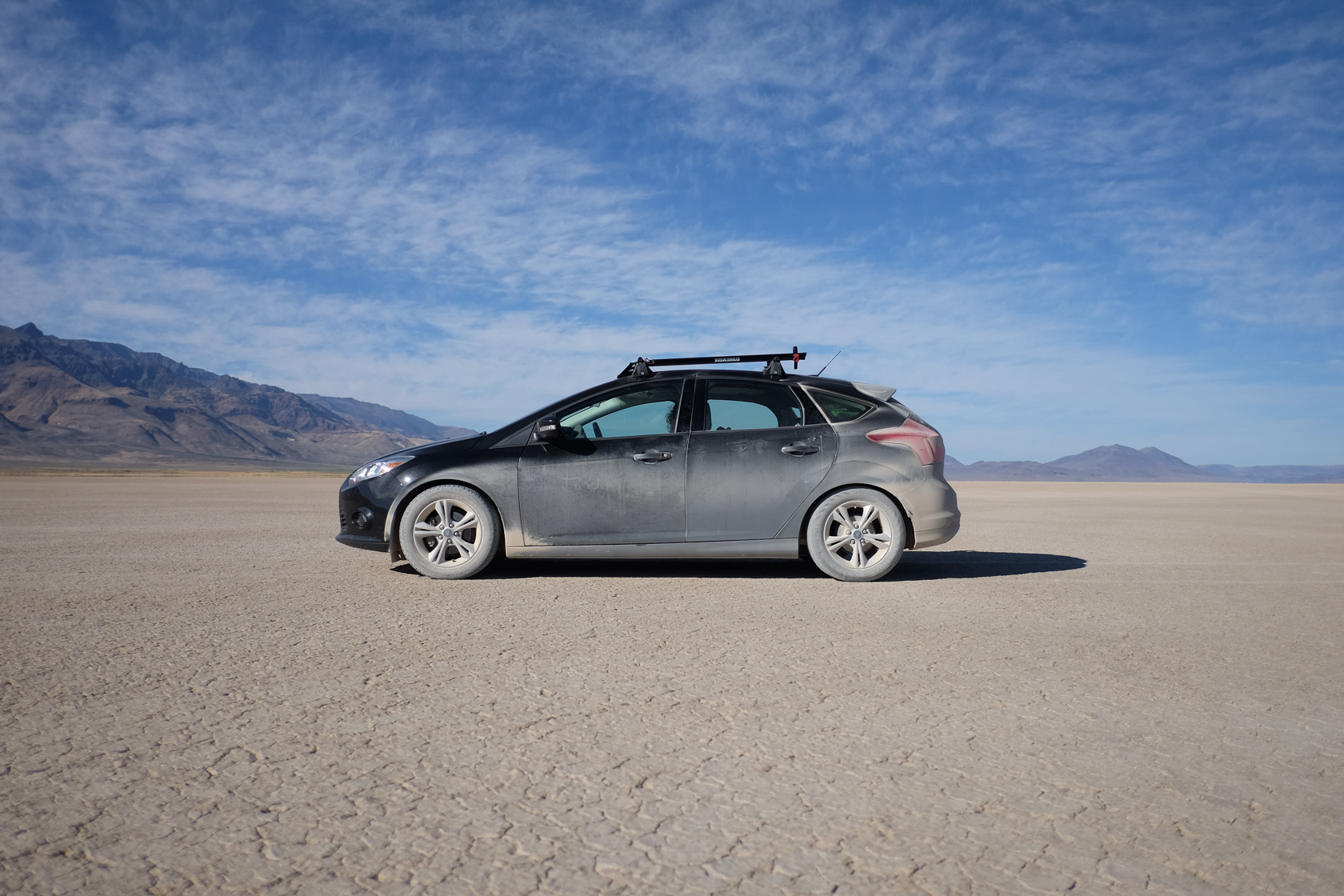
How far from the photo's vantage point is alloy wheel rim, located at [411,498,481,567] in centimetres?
650

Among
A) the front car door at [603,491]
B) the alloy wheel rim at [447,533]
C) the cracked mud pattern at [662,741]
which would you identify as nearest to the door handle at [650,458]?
the front car door at [603,491]

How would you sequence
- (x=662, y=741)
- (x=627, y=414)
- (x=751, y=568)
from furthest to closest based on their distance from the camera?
(x=751, y=568), (x=627, y=414), (x=662, y=741)

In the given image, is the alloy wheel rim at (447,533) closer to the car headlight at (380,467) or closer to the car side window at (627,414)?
the car headlight at (380,467)

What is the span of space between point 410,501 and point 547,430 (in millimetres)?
1210

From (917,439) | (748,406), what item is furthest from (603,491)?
(917,439)

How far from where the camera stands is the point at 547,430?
6441 millimetres

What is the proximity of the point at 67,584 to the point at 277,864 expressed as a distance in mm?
5078

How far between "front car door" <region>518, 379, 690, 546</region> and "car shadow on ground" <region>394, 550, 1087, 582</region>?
1.28 ft

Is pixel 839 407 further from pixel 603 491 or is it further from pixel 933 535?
pixel 603 491

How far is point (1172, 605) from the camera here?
5613 mm

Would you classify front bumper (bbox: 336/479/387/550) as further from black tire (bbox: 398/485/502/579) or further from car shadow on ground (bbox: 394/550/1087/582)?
car shadow on ground (bbox: 394/550/1087/582)

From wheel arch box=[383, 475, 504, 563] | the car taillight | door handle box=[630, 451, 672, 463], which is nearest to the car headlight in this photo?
wheel arch box=[383, 475, 504, 563]

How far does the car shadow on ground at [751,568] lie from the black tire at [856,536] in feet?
0.92

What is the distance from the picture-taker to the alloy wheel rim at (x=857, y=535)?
21.2 ft
